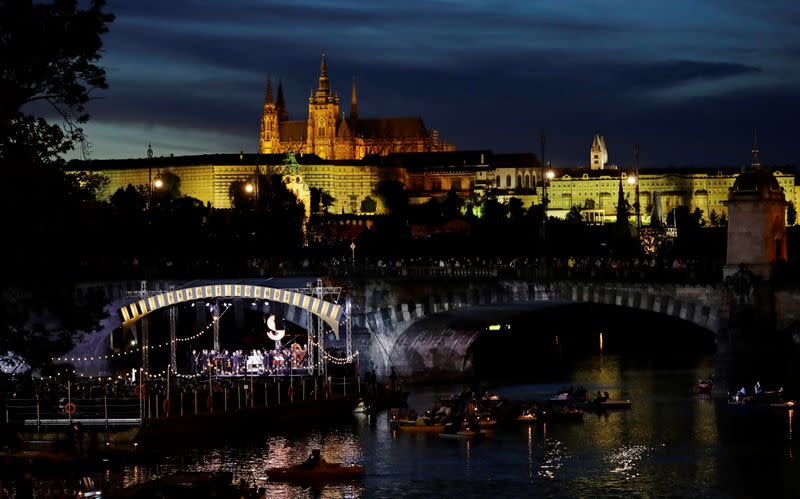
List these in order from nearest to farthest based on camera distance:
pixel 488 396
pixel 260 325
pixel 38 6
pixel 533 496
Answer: pixel 38 6 → pixel 533 496 → pixel 488 396 → pixel 260 325

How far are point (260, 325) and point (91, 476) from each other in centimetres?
5100

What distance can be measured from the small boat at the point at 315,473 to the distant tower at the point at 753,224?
21.1 metres

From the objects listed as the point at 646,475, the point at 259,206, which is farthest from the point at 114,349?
the point at 259,206

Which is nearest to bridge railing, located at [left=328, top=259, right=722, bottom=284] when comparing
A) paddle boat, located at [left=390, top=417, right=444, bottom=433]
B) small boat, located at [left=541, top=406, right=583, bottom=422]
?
small boat, located at [left=541, top=406, right=583, bottom=422]

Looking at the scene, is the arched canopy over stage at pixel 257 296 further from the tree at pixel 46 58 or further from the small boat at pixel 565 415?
the tree at pixel 46 58

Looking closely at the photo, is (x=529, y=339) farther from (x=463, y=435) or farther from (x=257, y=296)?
(x=463, y=435)

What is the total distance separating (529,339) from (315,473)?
223 ft

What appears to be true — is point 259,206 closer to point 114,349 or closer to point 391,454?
point 114,349

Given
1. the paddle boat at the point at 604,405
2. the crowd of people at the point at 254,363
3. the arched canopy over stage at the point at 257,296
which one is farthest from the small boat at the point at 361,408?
the paddle boat at the point at 604,405

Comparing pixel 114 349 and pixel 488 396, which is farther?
pixel 114 349

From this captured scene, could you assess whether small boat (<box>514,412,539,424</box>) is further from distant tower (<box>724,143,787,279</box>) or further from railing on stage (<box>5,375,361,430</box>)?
distant tower (<box>724,143,787,279</box>)

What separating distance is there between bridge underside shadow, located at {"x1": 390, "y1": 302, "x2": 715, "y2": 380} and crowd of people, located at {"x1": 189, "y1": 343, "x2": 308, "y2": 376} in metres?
5.79

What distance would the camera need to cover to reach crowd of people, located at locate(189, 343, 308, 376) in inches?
2899

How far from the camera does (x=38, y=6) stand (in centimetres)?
3866
